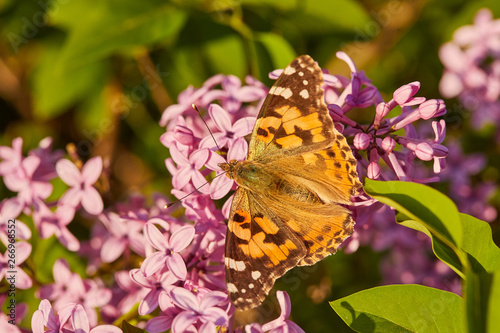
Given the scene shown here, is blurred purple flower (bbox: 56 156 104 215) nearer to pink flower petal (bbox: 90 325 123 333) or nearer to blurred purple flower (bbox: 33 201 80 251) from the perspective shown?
blurred purple flower (bbox: 33 201 80 251)

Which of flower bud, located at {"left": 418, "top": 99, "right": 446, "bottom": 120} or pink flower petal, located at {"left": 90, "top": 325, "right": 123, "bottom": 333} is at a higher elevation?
flower bud, located at {"left": 418, "top": 99, "right": 446, "bottom": 120}

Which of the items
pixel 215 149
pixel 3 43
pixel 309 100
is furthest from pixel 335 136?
pixel 3 43

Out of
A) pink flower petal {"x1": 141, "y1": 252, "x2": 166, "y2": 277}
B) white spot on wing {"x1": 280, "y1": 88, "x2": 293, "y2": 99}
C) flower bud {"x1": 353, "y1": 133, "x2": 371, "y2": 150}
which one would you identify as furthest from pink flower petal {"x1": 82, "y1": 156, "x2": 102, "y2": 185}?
flower bud {"x1": 353, "y1": 133, "x2": 371, "y2": 150}

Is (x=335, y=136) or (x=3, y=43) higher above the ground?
(x=335, y=136)

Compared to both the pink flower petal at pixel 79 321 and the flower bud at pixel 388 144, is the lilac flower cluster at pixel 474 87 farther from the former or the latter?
the pink flower petal at pixel 79 321

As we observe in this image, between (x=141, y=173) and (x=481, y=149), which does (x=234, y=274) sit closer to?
(x=481, y=149)

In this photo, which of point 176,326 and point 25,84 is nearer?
point 176,326
